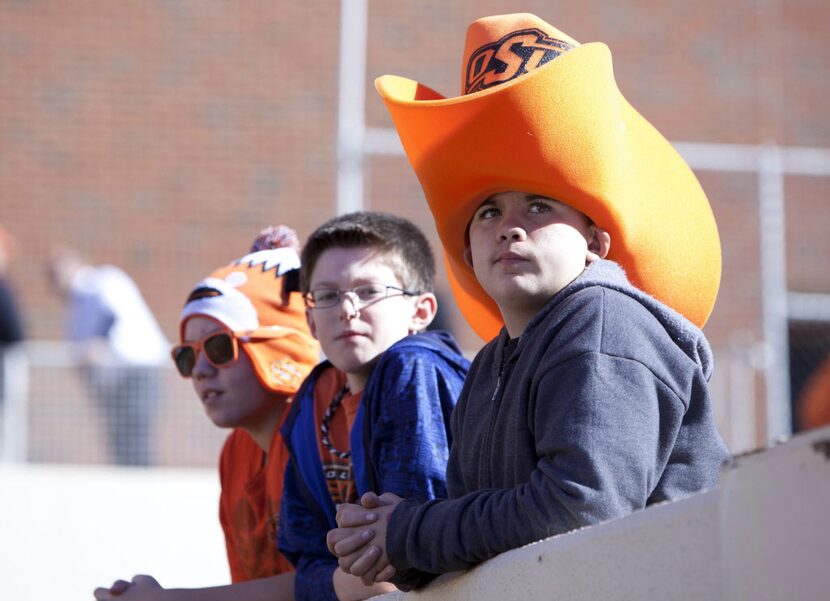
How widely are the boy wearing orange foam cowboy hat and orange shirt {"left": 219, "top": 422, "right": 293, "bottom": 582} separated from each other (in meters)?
1.23

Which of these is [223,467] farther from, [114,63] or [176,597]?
[114,63]

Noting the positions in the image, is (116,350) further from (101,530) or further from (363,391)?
(363,391)

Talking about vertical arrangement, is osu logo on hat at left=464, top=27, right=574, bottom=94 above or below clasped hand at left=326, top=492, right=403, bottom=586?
above

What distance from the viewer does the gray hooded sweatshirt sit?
2285 mm

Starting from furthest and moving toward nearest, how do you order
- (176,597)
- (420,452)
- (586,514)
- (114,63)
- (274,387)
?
1. (114,63)
2. (274,387)
3. (176,597)
4. (420,452)
5. (586,514)

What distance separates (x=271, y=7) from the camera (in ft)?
37.4

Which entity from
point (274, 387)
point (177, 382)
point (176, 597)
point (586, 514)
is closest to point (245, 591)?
point (176, 597)

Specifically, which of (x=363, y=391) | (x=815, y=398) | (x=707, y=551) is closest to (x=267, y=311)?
(x=363, y=391)

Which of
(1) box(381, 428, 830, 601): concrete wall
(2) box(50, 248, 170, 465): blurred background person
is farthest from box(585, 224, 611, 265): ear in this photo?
(2) box(50, 248, 170, 465): blurred background person

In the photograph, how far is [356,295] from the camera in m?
3.68

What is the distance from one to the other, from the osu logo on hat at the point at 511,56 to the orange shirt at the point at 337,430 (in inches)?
41.4

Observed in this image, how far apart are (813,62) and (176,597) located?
9.71 m

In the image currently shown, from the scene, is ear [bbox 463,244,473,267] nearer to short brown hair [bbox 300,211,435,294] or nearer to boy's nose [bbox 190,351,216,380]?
short brown hair [bbox 300,211,435,294]

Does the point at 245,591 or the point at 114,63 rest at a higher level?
the point at 114,63
